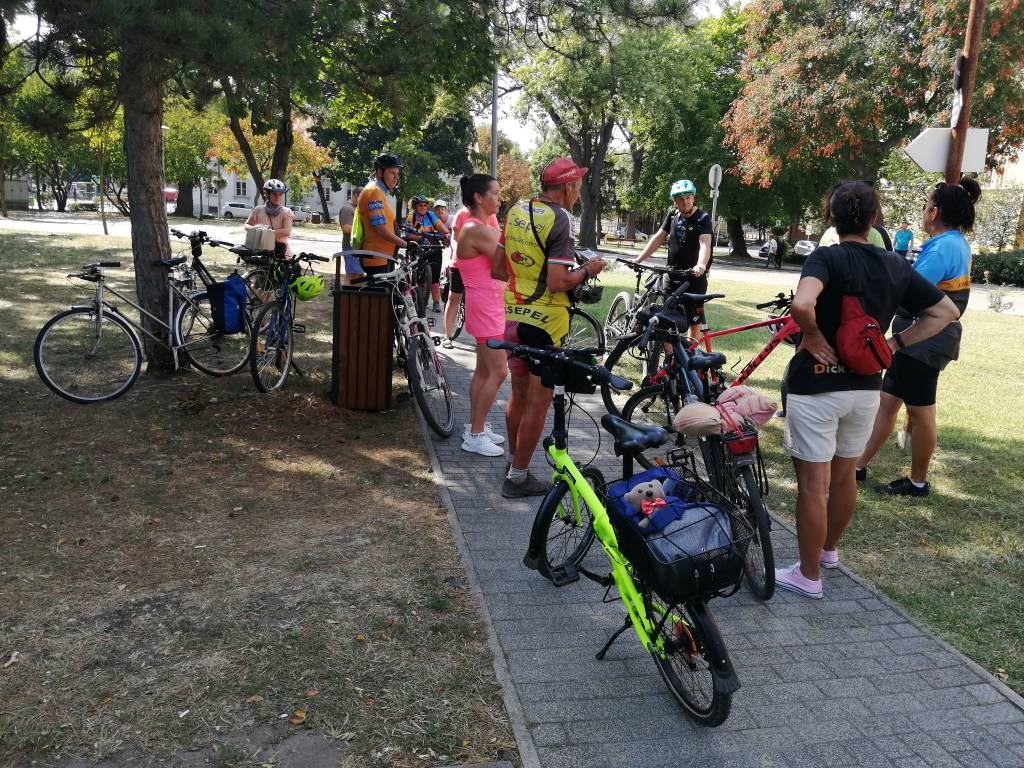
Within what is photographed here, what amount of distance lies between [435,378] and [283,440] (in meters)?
1.29

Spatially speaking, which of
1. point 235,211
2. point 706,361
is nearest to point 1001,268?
point 706,361

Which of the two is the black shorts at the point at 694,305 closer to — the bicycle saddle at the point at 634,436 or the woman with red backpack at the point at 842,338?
the woman with red backpack at the point at 842,338

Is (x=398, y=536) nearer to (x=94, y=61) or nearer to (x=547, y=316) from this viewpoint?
(x=547, y=316)

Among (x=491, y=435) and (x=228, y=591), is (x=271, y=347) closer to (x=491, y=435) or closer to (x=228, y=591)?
(x=491, y=435)

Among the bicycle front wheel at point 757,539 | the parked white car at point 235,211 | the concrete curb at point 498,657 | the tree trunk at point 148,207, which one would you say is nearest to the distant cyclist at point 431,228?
the tree trunk at point 148,207

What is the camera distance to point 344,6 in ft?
19.0

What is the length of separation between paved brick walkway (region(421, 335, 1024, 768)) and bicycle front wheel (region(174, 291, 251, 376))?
160 inches

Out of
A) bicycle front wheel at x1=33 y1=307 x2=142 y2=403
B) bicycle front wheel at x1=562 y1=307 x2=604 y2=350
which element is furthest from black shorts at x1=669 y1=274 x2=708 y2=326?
bicycle front wheel at x1=33 y1=307 x2=142 y2=403

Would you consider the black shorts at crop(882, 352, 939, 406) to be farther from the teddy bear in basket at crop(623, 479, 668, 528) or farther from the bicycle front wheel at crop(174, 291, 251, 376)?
the bicycle front wheel at crop(174, 291, 251, 376)

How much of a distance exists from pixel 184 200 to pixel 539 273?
176 ft

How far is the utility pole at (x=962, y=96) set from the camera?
7.97m

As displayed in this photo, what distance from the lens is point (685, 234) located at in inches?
300

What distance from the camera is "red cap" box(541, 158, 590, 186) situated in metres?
4.43

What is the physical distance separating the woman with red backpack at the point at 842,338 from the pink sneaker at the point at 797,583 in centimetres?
21
